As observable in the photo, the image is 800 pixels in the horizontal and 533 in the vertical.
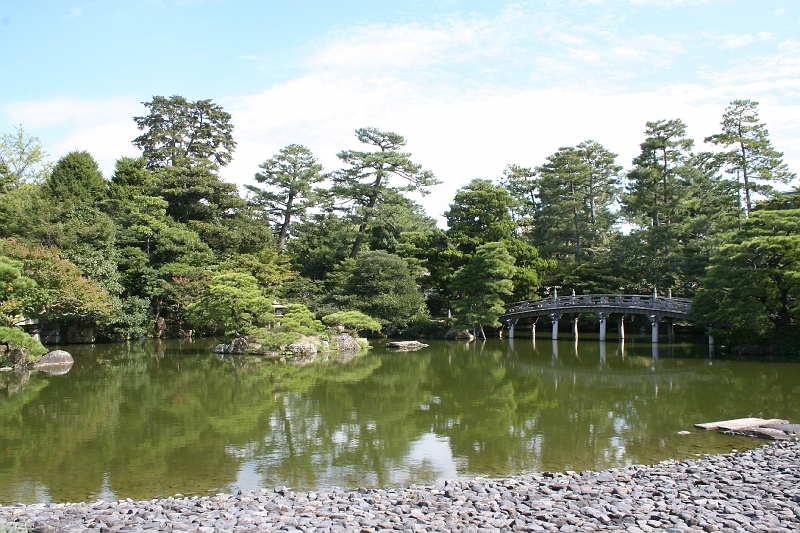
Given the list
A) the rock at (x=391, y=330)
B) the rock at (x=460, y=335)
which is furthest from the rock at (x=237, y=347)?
the rock at (x=460, y=335)

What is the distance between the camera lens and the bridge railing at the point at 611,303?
2206cm

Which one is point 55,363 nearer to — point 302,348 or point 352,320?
point 302,348

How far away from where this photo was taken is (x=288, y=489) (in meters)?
6.66

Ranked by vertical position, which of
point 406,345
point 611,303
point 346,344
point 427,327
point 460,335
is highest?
A: point 611,303

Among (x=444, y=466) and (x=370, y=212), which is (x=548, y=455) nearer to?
(x=444, y=466)

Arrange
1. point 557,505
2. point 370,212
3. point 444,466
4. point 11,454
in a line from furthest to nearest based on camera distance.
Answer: point 370,212 → point 11,454 → point 444,466 → point 557,505

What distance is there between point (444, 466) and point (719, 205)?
2371cm

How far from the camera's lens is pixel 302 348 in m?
20.2

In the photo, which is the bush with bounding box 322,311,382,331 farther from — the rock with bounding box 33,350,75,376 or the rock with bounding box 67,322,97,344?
the rock with bounding box 67,322,97,344

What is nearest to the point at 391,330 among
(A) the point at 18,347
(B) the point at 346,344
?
(B) the point at 346,344

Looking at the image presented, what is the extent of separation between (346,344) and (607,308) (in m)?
10.7

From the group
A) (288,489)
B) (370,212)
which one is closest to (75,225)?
(370,212)

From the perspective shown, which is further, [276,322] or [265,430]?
[276,322]

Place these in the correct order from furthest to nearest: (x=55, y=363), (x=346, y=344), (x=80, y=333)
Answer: (x=80, y=333) < (x=346, y=344) < (x=55, y=363)
